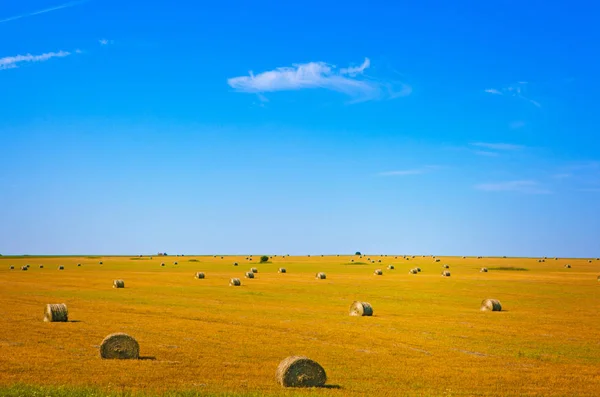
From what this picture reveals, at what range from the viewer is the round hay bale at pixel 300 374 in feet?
59.7

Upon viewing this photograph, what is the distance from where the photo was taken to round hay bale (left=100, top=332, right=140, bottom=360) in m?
21.8

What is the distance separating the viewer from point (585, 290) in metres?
58.9

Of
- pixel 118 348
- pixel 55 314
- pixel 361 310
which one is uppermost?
pixel 55 314

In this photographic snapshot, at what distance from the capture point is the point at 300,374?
60.0 ft

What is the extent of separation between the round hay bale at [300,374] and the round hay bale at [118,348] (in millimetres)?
6741

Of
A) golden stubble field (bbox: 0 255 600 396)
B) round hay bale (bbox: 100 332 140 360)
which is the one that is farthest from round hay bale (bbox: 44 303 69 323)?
round hay bale (bbox: 100 332 140 360)

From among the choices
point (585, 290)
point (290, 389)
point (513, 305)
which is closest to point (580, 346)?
point (290, 389)

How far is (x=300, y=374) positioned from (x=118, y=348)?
7765 millimetres

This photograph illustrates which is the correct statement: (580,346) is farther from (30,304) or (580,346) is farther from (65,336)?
(30,304)

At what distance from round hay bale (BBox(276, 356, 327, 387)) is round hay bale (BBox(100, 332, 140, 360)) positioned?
22.1 feet

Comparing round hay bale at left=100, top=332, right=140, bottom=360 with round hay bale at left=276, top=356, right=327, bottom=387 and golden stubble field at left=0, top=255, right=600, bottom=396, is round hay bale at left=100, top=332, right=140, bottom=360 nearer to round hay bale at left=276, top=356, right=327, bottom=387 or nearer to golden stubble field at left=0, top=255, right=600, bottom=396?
golden stubble field at left=0, top=255, right=600, bottom=396

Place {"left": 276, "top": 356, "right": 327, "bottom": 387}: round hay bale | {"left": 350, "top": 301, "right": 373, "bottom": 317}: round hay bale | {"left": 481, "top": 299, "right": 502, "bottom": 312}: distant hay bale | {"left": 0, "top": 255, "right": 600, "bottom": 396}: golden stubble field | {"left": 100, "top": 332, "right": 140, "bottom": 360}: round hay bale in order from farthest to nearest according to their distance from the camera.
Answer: {"left": 481, "top": 299, "right": 502, "bottom": 312}: distant hay bale
{"left": 350, "top": 301, "right": 373, "bottom": 317}: round hay bale
{"left": 100, "top": 332, "right": 140, "bottom": 360}: round hay bale
{"left": 0, "top": 255, "right": 600, "bottom": 396}: golden stubble field
{"left": 276, "top": 356, "right": 327, "bottom": 387}: round hay bale

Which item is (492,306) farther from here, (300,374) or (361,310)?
(300,374)

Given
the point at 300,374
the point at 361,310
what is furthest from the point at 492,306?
the point at 300,374
